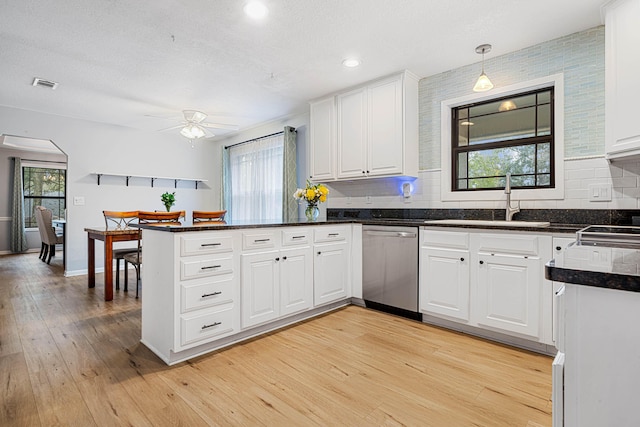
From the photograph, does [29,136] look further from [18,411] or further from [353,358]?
[353,358]

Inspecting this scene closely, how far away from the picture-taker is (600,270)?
0.70 m

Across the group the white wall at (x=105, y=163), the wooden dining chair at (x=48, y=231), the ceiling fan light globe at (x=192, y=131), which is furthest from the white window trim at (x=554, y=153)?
the wooden dining chair at (x=48, y=231)

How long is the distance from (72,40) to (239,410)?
10.3 ft

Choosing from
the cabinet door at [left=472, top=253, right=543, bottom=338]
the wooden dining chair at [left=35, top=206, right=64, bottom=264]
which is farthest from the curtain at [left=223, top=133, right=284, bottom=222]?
the cabinet door at [left=472, top=253, right=543, bottom=338]

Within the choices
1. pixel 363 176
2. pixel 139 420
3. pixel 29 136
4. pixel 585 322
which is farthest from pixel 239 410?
pixel 29 136

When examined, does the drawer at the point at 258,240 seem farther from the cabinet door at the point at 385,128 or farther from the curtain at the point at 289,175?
the curtain at the point at 289,175

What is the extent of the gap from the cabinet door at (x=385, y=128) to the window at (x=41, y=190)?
8211 mm

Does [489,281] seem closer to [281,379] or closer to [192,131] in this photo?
[281,379]

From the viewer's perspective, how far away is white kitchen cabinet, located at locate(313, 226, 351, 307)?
315 cm

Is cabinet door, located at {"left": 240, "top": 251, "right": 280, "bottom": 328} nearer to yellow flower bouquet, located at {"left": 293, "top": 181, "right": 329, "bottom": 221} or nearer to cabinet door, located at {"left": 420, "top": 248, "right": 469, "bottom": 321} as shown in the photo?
yellow flower bouquet, located at {"left": 293, "top": 181, "right": 329, "bottom": 221}

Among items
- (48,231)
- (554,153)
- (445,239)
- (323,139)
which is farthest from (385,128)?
(48,231)

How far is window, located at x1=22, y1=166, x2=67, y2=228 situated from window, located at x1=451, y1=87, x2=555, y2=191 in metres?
9.06

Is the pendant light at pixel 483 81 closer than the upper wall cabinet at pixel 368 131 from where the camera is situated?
Yes

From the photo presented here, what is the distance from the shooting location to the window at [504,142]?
2.90 metres
